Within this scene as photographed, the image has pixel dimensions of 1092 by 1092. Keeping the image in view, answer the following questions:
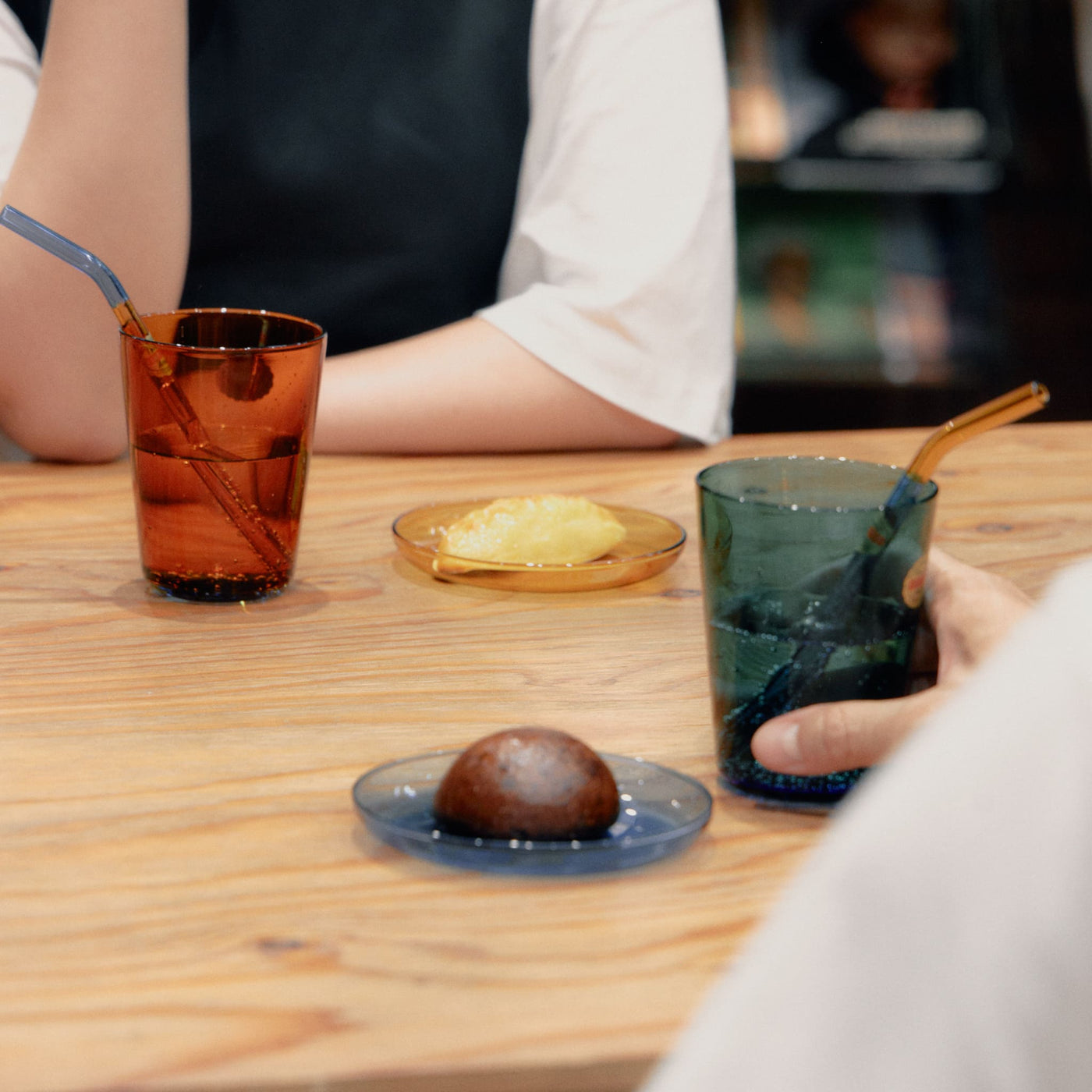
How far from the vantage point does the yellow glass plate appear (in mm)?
834

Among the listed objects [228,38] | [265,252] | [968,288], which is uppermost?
[228,38]

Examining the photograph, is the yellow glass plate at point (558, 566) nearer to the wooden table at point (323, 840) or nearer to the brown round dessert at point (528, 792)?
the wooden table at point (323, 840)

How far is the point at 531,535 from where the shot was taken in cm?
86

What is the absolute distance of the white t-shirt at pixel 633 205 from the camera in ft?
4.13

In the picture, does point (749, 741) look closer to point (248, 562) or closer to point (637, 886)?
point (637, 886)

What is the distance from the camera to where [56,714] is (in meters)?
0.64

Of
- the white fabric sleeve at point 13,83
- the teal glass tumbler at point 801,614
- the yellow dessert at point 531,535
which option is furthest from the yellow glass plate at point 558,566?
the white fabric sleeve at point 13,83

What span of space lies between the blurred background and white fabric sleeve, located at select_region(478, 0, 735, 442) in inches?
42.7

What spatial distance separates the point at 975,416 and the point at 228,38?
113 cm

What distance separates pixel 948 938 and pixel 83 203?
3.33ft

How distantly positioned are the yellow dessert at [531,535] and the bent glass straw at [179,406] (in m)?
0.11

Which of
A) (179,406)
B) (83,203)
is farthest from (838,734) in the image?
(83,203)

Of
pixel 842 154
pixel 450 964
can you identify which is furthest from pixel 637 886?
pixel 842 154

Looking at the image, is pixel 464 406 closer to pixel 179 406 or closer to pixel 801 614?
pixel 179 406
